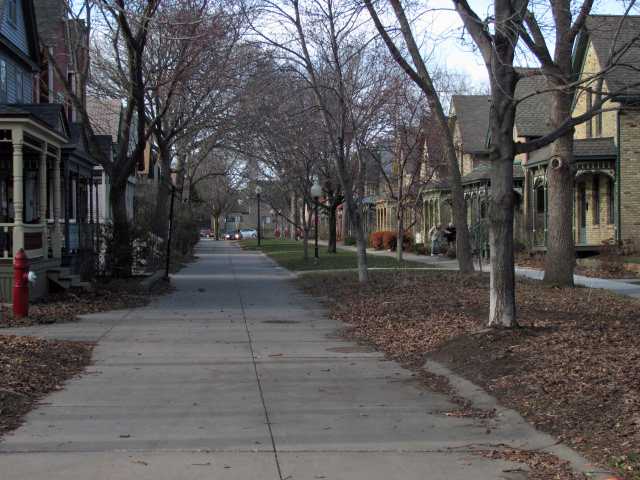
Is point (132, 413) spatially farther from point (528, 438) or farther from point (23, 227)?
point (23, 227)

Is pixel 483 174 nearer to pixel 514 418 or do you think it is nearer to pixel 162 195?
pixel 162 195

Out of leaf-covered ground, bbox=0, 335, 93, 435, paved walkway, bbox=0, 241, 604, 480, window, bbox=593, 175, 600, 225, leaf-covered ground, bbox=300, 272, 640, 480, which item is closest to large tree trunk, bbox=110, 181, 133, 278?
leaf-covered ground, bbox=300, 272, 640, 480

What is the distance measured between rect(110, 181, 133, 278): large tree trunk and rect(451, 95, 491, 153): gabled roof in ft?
70.9

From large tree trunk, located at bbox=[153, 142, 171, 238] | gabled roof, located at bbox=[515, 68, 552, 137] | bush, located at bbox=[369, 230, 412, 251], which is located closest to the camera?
large tree trunk, located at bbox=[153, 142, 171, 238]

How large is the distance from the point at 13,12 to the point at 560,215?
645 inches

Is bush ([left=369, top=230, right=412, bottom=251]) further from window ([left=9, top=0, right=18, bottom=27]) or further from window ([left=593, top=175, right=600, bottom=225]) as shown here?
window ([left=9, top=0, right=18, bottom=27])

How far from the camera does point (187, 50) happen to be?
20078 mm

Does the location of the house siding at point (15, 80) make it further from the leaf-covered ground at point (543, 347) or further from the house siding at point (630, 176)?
the house siding at point (630, 176)

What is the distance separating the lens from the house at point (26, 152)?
621 inches

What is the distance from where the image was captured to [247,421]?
716cm

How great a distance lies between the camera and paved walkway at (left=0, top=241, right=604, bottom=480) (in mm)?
5777

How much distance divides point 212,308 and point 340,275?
26.5ft

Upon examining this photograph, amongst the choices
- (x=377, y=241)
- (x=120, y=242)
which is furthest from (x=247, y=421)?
(x=377, y=241)

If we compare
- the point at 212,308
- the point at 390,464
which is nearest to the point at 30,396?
the point at 390,464
